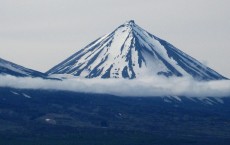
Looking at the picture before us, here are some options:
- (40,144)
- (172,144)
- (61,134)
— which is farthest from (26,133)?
(172,144)

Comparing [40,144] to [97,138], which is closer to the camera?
[40,144]

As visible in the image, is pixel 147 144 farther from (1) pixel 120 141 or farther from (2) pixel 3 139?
(2) pixel 3 139

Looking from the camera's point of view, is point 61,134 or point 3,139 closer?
point 3,139

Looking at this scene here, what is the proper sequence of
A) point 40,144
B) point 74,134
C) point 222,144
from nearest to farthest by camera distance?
point 40,144, point 222,144, point 74,134

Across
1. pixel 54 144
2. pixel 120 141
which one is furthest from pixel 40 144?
pixel 120 141

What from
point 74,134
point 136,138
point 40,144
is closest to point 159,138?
point 136,138

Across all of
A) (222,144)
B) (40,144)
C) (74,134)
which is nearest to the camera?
(40,144)

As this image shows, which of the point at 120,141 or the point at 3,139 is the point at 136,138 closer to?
the point at 120,141
